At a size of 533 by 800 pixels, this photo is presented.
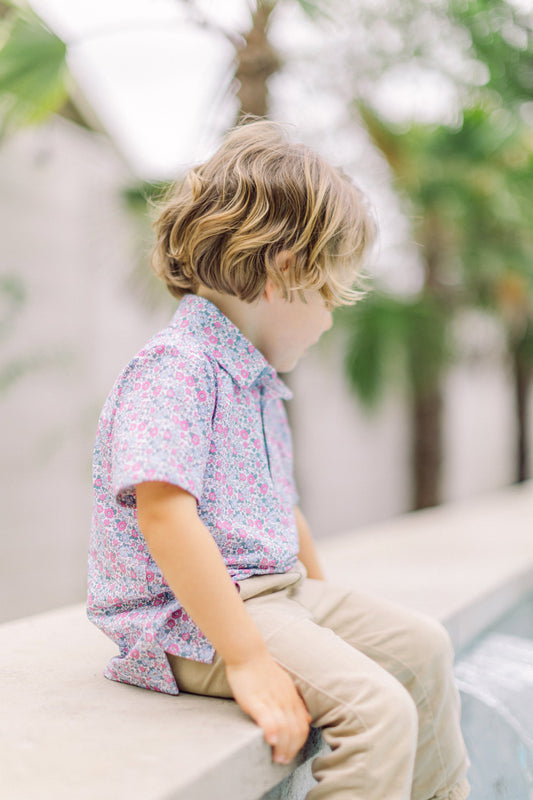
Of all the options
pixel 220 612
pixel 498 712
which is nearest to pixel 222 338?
pixel 220 612

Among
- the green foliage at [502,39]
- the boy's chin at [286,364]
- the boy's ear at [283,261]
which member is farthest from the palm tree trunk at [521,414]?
the boy's ear at [283,261]

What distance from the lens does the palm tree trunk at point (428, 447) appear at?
4.38m

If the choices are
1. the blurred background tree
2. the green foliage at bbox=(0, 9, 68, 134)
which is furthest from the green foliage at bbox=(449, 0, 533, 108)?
the green foliage at bbox=(0, 9, 68, 134)

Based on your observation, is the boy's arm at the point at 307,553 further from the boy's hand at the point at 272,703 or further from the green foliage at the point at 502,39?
the green foliage at the point at 502,39

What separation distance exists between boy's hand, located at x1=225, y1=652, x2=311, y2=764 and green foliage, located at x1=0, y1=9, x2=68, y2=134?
2.01 meters

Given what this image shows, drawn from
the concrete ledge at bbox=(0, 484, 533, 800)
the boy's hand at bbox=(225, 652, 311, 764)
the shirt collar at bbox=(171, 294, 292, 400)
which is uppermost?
the shirt collar at bbox=(171, 294, 292, 400)

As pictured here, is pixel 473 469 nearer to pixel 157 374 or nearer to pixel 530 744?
pixel 530 744

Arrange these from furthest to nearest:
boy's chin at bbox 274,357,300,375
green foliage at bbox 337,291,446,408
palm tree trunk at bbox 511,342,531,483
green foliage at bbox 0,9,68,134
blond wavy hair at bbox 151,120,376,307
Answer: palm tree trunk at bbox 511,342,531,483, green foliage at bbox 337,291,446,408, green foliage at bbox 0,9,68,134, boy's chin at bbox 274,357,300,375, blond wavy hair at bbox 151,120,376,307

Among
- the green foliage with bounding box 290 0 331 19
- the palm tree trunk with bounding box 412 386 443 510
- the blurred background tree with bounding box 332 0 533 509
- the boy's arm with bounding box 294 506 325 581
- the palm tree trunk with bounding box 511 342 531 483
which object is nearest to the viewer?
the boy's arm with bounding box 294 506 325 581

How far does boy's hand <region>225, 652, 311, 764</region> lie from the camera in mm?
911

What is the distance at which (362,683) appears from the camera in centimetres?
93

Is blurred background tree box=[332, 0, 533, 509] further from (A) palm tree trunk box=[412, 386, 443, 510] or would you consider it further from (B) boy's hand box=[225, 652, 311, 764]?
(B) boy's hand box=[225, 652, 311, 764]

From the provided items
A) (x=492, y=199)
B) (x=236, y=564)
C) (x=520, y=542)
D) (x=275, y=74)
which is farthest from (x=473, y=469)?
(x=236, y=564)

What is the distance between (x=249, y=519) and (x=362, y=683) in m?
0.27
